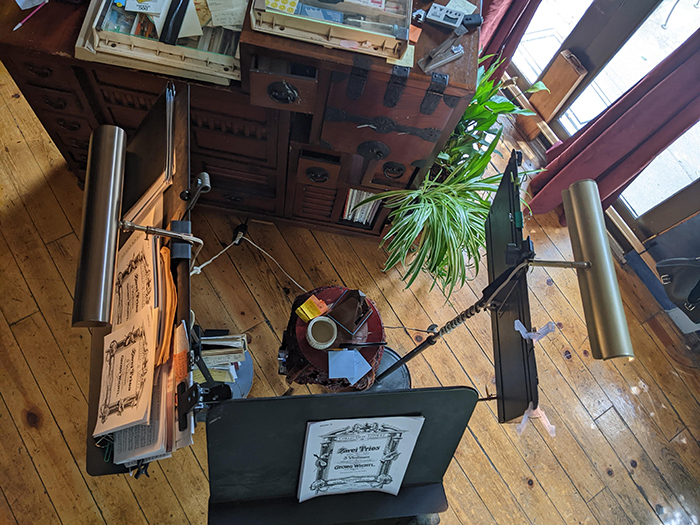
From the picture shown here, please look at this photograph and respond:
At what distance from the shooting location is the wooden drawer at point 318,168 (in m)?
1.90

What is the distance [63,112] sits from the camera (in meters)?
1.86

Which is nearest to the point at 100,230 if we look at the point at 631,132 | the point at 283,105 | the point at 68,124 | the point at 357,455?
the point at 357,455

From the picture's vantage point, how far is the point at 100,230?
885 millimetres

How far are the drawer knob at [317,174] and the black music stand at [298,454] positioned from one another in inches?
43.5

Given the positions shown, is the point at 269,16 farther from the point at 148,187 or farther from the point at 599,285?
the point at 599,285

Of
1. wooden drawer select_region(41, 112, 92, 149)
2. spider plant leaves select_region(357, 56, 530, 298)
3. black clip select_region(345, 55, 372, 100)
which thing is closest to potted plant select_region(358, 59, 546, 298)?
Answer: spider plant leaves select_region(357, 56, 530, 298)

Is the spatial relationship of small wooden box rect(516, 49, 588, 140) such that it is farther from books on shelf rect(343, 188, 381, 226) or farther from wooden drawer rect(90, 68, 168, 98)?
wooden drawer rect(90, 68, 168, 98)

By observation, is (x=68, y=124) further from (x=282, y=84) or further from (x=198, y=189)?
(x=198, y=189)

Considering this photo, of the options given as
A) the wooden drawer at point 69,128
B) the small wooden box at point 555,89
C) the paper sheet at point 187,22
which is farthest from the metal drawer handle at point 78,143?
the small wooden box at point 555,89

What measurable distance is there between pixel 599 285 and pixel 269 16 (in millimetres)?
1112

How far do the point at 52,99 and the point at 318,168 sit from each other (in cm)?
97

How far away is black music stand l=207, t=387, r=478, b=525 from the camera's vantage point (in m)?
1.04

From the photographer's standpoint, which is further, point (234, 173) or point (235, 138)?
point (234, 173)

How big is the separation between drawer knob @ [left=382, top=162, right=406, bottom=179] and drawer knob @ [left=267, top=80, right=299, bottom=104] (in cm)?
44
